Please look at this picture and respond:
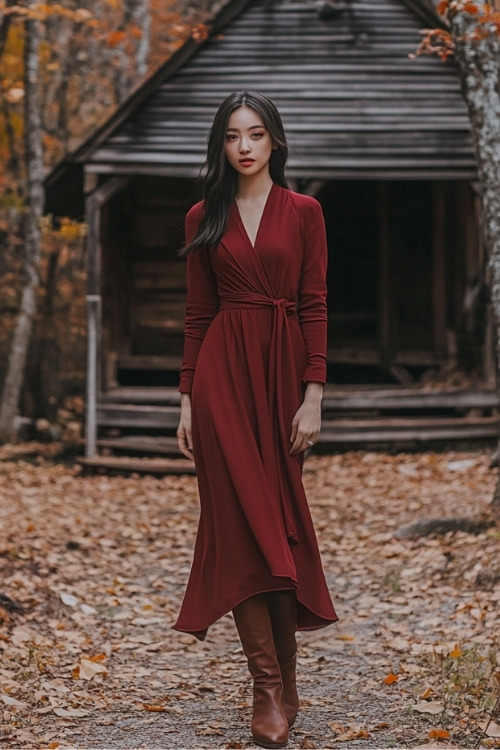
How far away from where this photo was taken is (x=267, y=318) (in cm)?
403

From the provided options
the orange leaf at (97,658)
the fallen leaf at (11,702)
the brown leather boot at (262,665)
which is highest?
the brown leather boot at (262,665)

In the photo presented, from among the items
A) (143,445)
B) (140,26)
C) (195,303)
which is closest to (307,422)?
(195,303)

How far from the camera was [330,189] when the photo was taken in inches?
593

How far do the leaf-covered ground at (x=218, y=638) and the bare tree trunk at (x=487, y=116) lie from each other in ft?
4.20

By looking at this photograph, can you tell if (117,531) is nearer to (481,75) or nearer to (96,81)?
(481,75)

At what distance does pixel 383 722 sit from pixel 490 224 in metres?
4.15

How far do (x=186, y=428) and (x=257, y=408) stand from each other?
1.17ft

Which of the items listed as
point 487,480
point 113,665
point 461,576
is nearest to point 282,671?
point 113,665

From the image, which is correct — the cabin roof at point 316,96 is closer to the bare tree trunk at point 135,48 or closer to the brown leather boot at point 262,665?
the bare tree trunk at point 135,48

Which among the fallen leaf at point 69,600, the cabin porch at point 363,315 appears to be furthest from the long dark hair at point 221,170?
the cabin porch at point 363,315

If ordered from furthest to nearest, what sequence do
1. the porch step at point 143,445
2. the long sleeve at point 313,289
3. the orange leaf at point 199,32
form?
the porch step at point 143,445
the orange leaf at point 199,32
the long sleeve at point 313,289

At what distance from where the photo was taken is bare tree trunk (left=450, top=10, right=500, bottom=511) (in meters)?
7.20

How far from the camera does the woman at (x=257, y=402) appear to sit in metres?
3.89

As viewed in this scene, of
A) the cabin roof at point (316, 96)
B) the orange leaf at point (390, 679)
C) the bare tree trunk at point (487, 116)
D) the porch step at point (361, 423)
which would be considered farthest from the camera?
the porch step at point (361, 423)
